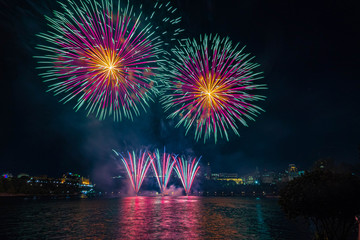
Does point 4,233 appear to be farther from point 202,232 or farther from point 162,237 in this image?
point 202,232

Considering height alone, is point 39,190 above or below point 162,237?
above

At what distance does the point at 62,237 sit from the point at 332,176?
827 inches

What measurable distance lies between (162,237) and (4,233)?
1545cm

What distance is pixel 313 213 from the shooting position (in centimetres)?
1123

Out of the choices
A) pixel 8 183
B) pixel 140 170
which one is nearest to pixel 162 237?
pixel 140 170

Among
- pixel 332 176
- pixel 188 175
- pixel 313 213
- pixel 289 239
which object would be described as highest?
pixel 188 175

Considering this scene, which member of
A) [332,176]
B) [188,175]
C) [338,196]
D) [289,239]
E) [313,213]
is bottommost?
[289,239]

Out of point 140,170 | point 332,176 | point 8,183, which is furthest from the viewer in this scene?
point 8,183

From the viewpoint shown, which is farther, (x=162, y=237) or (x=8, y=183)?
(x=8, y=183)

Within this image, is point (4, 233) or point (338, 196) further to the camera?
point (4, 233)

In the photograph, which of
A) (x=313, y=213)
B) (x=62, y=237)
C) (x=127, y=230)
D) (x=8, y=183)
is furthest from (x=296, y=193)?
(x=8, y=183)

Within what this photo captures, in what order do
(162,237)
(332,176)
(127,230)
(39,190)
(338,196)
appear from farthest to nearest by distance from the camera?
(39,190) → (127,230) → (162,237) → (332,176) → (338,196)

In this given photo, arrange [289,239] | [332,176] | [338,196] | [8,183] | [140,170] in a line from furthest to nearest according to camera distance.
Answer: [8,183] < [140,170] < [289,239] < [332,176] < [338,196]

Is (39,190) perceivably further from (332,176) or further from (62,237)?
(332,176)
